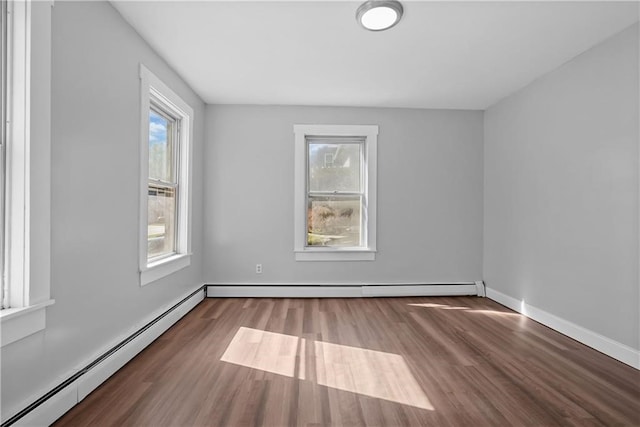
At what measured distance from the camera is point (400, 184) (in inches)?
166

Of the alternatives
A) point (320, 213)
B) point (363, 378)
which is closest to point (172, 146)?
point (320, 213)

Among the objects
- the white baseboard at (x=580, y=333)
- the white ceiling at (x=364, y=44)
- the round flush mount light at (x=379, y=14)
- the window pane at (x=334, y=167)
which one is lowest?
the white baseboard at (x=580, y=333)

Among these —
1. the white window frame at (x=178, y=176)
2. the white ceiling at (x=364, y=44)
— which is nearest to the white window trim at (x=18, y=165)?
the white ceiling at (x=364, y=44)

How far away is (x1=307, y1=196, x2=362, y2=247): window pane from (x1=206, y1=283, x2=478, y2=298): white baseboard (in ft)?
1.82

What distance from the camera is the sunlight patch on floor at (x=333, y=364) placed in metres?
1.96

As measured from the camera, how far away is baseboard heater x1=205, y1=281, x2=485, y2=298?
161 inches

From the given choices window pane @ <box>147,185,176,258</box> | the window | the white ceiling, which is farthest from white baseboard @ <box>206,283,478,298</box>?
the window

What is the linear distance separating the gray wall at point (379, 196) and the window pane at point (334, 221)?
264 millimetres

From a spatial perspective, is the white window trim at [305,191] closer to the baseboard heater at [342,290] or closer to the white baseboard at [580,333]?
the baseboard heater at [342,290]

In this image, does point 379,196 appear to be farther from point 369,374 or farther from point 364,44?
point 369,374

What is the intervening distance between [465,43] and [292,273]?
2995mm

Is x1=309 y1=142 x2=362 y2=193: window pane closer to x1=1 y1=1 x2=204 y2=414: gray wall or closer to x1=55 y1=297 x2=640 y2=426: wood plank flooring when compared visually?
x1=55 y1=297 x2=640 y2=426: wood plank flooring

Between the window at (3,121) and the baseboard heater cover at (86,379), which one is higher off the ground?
the window at (3,121)

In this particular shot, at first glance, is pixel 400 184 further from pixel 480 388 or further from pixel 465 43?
Result: pixel 480 388
